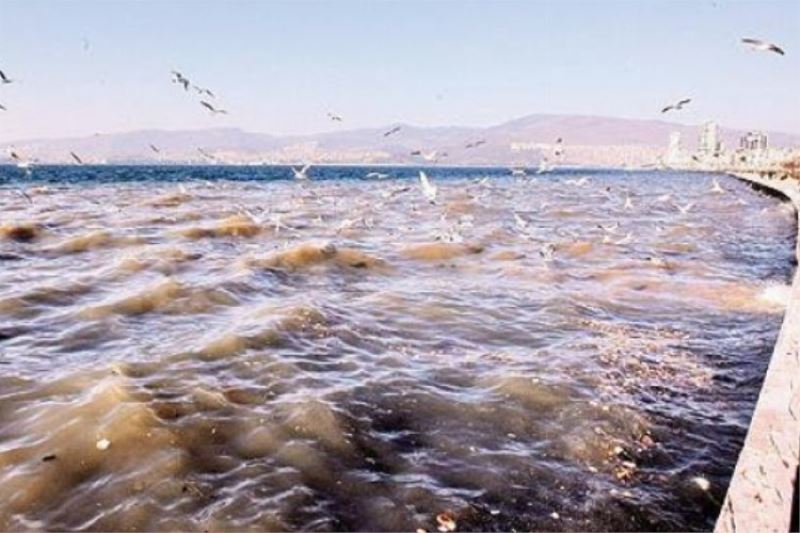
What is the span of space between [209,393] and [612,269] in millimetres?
12463

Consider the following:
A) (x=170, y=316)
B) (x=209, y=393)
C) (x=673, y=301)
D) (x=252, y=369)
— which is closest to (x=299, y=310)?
(x=170, y=316)

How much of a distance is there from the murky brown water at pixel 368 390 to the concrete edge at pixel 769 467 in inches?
36.4

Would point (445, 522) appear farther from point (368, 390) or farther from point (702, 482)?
point (368, 390)

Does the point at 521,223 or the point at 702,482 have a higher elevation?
the point at 702,482

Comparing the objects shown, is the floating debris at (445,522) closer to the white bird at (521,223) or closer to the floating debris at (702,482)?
the floating debris at (702,482)

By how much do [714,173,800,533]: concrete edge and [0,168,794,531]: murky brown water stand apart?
923mm

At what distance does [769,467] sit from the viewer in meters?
3.96

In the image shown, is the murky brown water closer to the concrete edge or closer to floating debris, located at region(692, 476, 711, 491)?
floating debris, located at region(692, 476, 711, 491)

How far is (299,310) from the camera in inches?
437

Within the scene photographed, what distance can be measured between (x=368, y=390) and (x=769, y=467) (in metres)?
4.57

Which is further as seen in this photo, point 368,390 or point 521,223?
point 521,223

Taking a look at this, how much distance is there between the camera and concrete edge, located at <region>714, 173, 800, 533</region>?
3.46 metres

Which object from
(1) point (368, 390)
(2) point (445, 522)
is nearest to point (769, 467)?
(2) point (445, 522)

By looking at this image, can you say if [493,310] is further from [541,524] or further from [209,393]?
[541,524]
